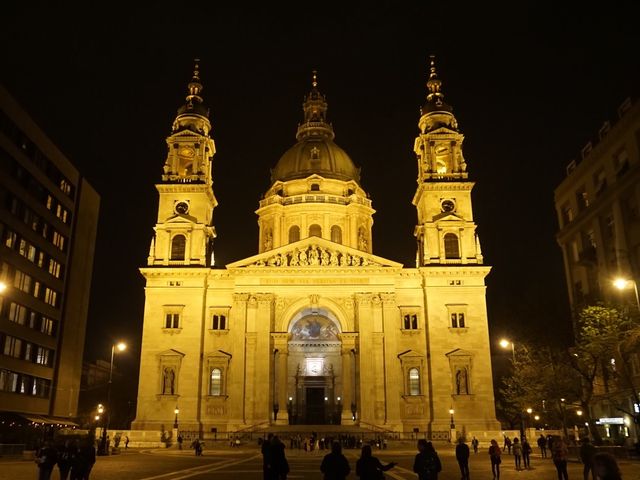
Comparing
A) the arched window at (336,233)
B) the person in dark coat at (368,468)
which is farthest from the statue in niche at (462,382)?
the person in dark coat at (368,468)

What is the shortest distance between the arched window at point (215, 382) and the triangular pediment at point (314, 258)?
9.95m

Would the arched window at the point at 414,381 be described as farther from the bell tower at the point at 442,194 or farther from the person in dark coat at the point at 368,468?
the person in dark coat at the point at 368,468

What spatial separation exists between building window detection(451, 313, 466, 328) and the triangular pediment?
6.95 meters

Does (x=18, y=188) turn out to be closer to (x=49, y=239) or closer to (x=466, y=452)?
(x=49, y=239)

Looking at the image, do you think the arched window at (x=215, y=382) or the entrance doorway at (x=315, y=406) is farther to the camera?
the entrance doorway at (x=315, y=406)

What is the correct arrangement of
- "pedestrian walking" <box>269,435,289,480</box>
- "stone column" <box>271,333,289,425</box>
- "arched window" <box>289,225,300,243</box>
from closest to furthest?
"pedestrian walking" <box>269,435,289,480</box>, "stone column" <box>271,333,289,425</box>, "arched window" <box>289,225,300,243</box>

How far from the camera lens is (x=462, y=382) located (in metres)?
58.4

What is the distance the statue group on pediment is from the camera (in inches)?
2405

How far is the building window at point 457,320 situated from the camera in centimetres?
5981

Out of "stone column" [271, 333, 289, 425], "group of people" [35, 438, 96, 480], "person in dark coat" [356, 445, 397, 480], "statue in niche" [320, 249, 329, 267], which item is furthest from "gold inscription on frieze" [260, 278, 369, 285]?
"person in dark coat" [356, 445, 397, 480]

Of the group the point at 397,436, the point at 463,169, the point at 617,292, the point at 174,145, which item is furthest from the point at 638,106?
the point at 174,145

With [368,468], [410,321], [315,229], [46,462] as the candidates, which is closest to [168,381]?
[410,321]

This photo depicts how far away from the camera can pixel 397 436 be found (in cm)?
5372

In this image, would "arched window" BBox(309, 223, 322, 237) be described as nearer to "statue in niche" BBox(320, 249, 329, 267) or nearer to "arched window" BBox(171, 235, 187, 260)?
"statue in niche" BBox(320, 249, 329, 267)
